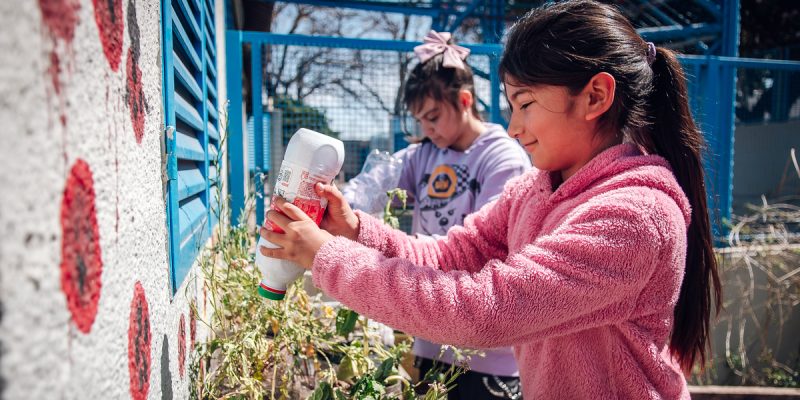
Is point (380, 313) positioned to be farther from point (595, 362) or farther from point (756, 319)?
point (756, 319)

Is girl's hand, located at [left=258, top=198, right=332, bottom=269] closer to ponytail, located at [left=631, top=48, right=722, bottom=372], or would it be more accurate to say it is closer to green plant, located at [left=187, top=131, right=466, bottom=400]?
green plant, located at [left=187, top=131, right=466, bottom=400]

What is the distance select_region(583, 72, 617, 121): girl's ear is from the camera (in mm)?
1139

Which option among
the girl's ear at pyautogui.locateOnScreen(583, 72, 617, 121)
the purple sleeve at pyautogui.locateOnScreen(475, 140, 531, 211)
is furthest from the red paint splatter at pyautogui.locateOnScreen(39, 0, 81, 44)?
the purple sleeve at pyautogui.locateOnScreen(475, 140, 531, 211)

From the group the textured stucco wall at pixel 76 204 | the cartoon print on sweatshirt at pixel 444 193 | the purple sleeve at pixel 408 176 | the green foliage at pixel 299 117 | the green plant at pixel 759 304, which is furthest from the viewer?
the green plant at pixel 759 304

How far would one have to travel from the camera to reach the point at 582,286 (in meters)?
0.94

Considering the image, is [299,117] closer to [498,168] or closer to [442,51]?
[442,51]

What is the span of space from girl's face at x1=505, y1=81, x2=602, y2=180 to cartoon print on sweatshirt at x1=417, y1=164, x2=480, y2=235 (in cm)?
85

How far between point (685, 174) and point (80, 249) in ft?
3.82

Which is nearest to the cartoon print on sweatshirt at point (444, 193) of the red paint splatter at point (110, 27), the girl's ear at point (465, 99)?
the girl's ear at point (465, 99)

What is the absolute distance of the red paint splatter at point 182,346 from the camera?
116 centimetres

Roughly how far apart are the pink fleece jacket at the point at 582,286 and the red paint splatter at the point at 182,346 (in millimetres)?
391

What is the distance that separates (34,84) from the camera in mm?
416

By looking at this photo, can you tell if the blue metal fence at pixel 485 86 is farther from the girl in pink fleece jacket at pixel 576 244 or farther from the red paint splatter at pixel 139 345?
the red paint splatter at pixel 139 345

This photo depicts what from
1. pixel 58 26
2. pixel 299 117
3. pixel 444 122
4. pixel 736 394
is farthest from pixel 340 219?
pixel 736 394
